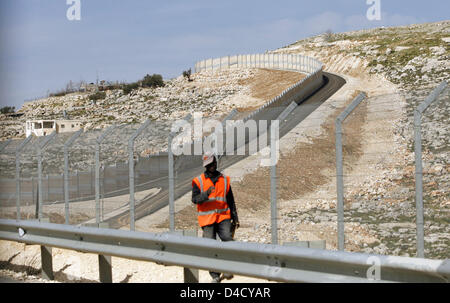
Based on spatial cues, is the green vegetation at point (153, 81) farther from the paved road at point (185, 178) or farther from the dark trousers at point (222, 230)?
the dark trousers at point (222, 230)

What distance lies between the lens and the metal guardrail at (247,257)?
6703 millimetres

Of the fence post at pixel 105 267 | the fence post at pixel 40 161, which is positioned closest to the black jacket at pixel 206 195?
the fence post at pixel 105 267

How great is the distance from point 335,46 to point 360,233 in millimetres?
84121

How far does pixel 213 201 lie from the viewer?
30.6ft

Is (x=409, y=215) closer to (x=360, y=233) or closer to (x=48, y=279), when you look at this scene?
(x=360, y=233)

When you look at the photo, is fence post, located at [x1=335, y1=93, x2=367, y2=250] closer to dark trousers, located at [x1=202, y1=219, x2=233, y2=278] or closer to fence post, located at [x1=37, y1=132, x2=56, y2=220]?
dark trousers, located at [x1=202, y1=219, x2=233, y2=278]

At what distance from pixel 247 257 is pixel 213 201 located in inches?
49.4

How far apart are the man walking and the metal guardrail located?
0.54 m

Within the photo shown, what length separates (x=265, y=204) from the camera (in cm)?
1180

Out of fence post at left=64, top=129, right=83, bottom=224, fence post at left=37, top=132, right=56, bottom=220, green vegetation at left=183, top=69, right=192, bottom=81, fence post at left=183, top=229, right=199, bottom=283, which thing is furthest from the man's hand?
green vegetation at left=183, top=69, right=192, bottom=81

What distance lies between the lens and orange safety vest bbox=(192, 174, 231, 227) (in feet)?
30.5

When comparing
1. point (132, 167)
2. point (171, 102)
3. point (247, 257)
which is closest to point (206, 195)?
point (247, 257)

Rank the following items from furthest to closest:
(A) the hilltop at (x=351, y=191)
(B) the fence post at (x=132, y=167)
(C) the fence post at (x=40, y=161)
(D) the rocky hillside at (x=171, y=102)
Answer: (D) the rocky hillside at (x=171, y=102) → (C) the fence post at (x=40, y=161) → (B) the fence post at (x=132, y=167) → (A) the hilltop at (x=351, y=191)
